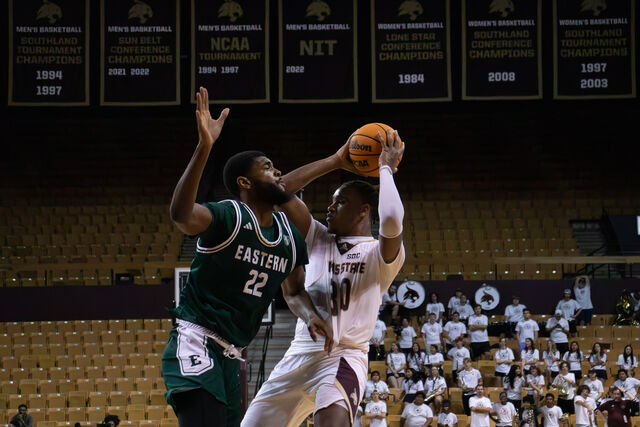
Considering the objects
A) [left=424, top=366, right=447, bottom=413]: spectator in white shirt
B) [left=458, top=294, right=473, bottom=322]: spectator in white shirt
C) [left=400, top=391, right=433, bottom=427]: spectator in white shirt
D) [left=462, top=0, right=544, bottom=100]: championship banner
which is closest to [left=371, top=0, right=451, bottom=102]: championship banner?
[left=462, top=0, right=544, bottom=100]: championship banner

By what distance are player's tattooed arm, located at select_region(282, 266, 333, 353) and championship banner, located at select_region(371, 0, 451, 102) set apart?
1151 centimetres

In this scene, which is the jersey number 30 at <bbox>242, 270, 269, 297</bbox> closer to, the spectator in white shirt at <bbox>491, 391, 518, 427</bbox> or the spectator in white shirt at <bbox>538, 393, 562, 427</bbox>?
the spectator in white shirt at <bbox>491, 391, 518, 427</bbox>

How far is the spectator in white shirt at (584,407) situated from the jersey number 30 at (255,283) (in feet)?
32.5

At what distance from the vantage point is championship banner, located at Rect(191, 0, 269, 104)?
15914 millimetres

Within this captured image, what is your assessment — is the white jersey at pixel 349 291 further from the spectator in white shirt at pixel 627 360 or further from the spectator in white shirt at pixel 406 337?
the spectator in white shirt at pixel 627 360

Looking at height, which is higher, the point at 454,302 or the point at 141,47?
the point at 141,47

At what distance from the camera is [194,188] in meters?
3.76

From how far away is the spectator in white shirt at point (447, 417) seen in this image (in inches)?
500

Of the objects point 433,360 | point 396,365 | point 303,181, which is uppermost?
point 303,181

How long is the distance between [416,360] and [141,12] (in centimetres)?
779

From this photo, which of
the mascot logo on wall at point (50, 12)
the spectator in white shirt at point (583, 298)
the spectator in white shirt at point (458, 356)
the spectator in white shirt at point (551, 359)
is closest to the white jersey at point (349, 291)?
the spectator in white shirt at point (458, 356)

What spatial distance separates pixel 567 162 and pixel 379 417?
39.2 feet

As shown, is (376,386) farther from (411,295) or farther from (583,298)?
(583,298)

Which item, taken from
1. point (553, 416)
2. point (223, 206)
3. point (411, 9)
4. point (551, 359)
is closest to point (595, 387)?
point (553, 416)
